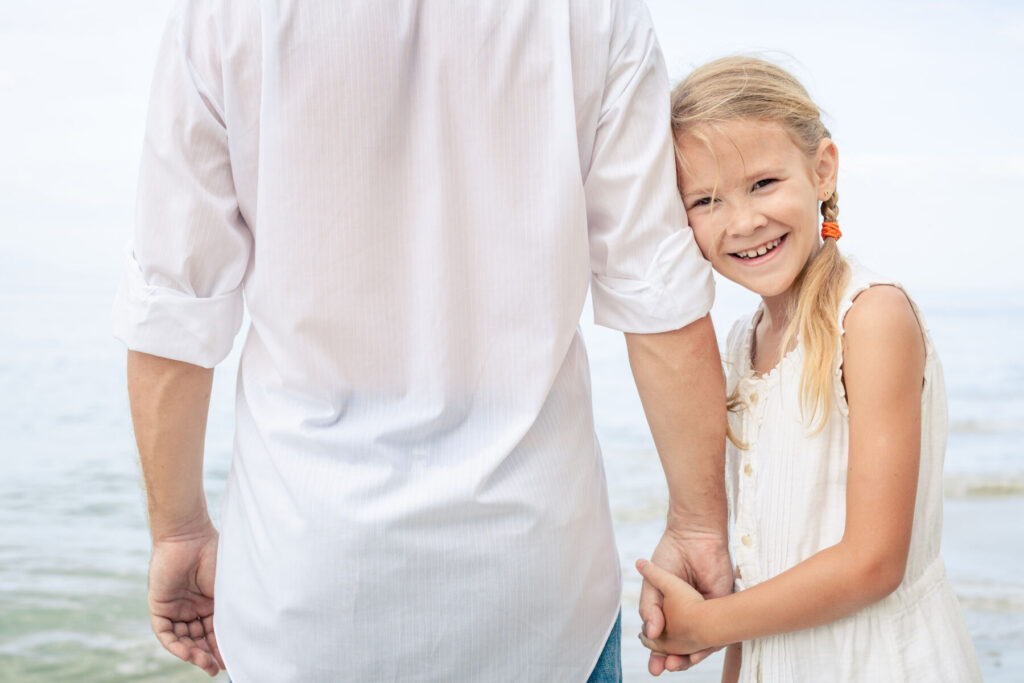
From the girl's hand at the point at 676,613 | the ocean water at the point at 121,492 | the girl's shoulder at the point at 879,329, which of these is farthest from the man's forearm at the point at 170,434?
A: the ocean water at the point at 121,492

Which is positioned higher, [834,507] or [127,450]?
[834,507]

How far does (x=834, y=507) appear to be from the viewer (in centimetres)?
152

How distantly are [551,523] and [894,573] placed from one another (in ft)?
1.63

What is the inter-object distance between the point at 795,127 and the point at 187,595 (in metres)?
1.29

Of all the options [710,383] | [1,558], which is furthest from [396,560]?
[1,558]

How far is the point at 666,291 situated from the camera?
4.74ft

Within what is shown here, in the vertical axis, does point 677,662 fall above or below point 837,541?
below

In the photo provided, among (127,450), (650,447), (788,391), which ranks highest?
(788,391)

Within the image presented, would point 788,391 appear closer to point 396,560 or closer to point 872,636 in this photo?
point 872,636

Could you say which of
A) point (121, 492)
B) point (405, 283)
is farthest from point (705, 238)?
point (121, 492)

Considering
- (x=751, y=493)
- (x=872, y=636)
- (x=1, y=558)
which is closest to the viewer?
(x=872, y=636)

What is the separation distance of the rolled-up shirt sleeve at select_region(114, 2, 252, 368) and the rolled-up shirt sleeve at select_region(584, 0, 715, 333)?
499 mm

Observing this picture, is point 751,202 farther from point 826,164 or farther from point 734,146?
point 826,164

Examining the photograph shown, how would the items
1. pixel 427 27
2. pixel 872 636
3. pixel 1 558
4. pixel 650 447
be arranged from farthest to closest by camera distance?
1. pixel 650 447
2. pixel 1 558
3. pixel 872 636
4. pixel 427 27
